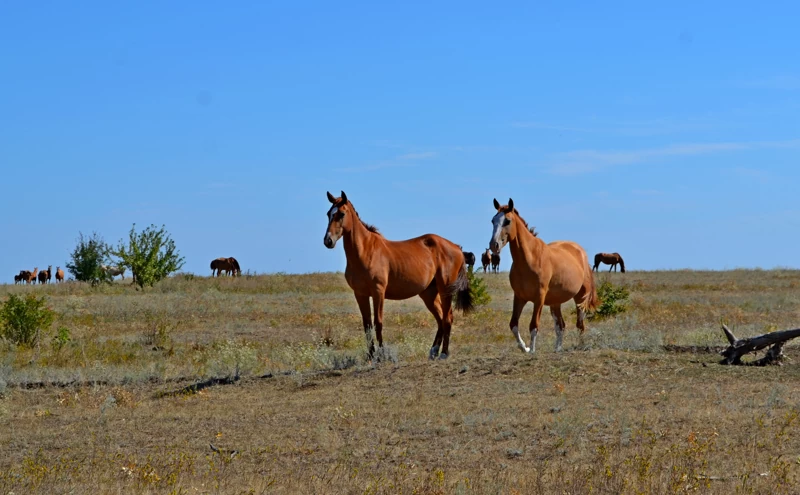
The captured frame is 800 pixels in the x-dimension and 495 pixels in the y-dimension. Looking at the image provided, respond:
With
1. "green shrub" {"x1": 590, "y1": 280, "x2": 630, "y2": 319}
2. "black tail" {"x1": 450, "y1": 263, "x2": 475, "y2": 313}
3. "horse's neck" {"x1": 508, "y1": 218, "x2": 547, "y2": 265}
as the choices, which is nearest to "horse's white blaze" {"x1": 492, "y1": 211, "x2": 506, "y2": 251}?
"horse's neck" {"x1": 508, "y1": 218, "x2": 547, "y2": 265}

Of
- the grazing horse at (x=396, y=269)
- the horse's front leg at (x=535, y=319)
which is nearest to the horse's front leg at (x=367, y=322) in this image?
the grazing horse at (x=396, y=269)

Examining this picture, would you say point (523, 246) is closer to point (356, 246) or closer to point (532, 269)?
point (532, 269)

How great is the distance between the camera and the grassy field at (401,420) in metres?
7.78

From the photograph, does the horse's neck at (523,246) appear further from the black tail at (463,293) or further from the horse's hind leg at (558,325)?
the black tail at (463,293)

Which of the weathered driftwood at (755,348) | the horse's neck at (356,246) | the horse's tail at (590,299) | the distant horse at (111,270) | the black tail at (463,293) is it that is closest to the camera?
the weathered driftwood at (755,348)

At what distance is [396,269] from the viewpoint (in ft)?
49.8

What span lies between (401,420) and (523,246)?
15.6 feet

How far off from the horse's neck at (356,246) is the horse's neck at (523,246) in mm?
2268

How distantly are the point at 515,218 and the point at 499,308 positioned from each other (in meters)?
16.4

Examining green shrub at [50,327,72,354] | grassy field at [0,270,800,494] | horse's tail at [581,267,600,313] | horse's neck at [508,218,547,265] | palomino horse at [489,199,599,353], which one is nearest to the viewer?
grassy field at [0,270,800,494]

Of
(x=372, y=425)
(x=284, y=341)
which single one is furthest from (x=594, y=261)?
(x=372, y=425)

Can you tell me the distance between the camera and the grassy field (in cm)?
778

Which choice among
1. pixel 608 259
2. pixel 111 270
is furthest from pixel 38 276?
pixel 608 259

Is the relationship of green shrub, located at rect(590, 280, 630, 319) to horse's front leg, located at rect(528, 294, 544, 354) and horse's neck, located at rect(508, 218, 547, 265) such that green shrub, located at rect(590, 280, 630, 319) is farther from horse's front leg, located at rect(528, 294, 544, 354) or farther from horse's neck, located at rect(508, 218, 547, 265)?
horse's neck, located at rect(508, 218, 547, 265)
